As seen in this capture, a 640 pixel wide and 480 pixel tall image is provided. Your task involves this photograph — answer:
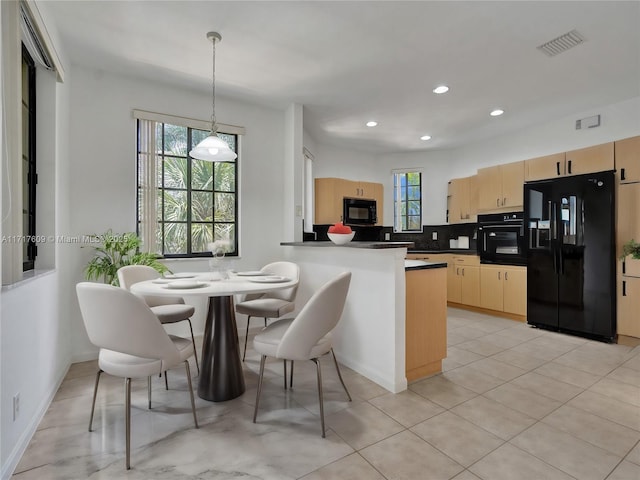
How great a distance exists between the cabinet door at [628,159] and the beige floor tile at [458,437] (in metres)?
3.24

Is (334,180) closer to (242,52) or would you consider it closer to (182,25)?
(242,52)

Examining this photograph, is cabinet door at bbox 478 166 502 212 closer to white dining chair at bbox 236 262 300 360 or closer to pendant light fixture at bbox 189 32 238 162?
white dining chair at bbox 236 262 300 360

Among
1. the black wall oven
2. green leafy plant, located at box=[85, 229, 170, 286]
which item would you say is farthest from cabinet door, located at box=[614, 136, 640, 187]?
green leafy plant, located at box=[85, 229, 170, 286]

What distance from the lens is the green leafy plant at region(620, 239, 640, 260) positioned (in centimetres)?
311

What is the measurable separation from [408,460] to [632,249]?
10.5 feet

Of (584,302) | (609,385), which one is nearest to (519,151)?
(584,302)

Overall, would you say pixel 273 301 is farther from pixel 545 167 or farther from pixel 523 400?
pixel 545 167

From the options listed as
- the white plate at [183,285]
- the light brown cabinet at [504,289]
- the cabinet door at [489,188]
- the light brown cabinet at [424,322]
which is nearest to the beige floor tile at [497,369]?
the light brown cabinet at [424,322]

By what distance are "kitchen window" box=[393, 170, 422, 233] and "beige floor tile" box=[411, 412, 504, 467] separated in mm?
4414

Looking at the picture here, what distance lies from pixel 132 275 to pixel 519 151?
5.21 meters

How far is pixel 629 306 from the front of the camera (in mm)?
3348

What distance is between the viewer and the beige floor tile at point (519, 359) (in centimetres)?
283

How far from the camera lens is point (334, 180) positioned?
17.2ft

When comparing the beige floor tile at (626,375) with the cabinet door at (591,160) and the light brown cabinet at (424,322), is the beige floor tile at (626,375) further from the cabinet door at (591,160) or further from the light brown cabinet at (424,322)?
the cabinet door at (591,160)
